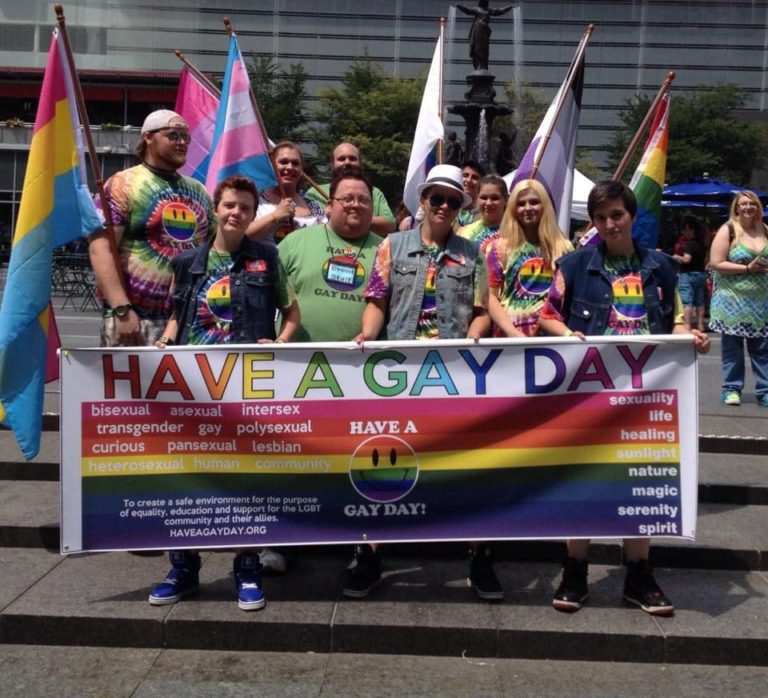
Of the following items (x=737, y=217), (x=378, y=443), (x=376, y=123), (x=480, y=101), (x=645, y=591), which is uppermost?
(x=376, y=123)

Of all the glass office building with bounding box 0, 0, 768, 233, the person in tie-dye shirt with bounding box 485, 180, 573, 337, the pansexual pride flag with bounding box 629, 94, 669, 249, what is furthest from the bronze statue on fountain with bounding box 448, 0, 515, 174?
the glass office building with bounding box 0, 0, 768, 233

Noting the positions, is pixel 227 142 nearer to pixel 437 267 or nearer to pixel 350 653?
pixel 437 267

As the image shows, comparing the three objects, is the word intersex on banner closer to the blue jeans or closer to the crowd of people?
the crowd of people

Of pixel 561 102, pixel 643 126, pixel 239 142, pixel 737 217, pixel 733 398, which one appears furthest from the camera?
pixel 733 398

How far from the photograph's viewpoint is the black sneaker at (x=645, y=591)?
4797mm

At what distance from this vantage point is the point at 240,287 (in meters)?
4.83

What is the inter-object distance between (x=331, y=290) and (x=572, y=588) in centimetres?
186

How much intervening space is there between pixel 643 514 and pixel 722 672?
75 centimetres

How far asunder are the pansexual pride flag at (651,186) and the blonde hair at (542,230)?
1441 mm

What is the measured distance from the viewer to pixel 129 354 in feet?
15.5

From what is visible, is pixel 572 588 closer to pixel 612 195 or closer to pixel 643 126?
pixel 612 195

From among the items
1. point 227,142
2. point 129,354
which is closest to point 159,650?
point 129,354

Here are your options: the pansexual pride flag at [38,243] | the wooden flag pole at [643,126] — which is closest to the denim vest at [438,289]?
the pansexual pride flag at [38,243]

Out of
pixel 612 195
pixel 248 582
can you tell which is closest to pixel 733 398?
pixel 612 195
